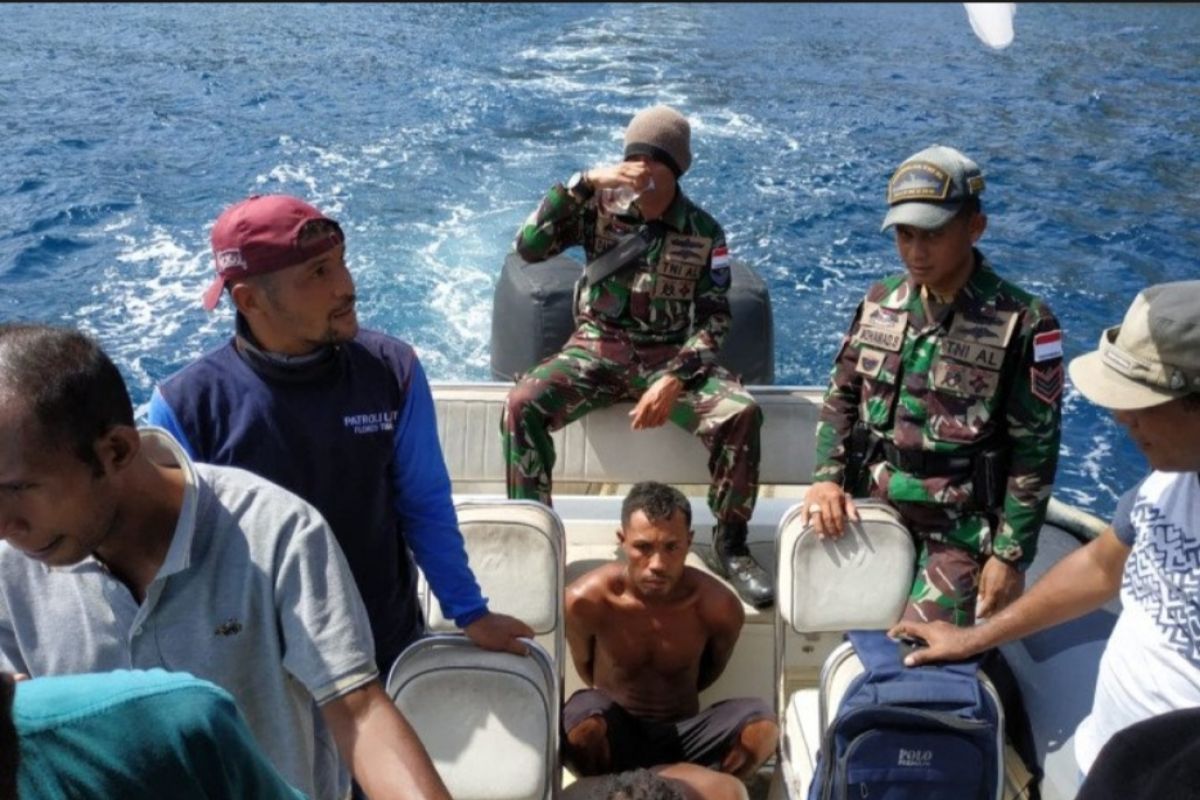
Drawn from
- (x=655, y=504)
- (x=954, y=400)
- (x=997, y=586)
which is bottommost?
(x=997, y=586)

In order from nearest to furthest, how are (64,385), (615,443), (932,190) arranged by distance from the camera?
1. (64,385)
2. (932,190)
3. (615,443)

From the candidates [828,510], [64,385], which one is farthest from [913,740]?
[64,385]

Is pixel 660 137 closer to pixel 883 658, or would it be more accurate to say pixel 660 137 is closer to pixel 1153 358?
pixel 883 658

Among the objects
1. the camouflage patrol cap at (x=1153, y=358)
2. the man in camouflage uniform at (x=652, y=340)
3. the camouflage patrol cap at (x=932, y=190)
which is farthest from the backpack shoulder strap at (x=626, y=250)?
the camouflage patrol cap at (x=1153, y=358)

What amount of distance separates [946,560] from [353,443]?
138cm

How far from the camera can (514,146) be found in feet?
27.6

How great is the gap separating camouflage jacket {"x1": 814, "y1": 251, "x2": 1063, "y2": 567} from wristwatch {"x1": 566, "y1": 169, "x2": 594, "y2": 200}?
37.3 inches

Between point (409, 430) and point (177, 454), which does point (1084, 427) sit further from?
point (177, 454)

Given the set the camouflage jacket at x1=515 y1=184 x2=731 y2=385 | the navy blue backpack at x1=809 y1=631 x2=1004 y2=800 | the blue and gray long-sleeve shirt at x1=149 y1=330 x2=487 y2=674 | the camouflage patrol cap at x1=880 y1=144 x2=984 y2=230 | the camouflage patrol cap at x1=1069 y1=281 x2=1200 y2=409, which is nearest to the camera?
the camouflage patrol cap at x1=1069 y1=281 x2=1200 y2=409

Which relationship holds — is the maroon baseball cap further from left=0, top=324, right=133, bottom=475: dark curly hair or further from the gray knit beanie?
the gray knit beanie

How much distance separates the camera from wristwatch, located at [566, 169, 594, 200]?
322 cm

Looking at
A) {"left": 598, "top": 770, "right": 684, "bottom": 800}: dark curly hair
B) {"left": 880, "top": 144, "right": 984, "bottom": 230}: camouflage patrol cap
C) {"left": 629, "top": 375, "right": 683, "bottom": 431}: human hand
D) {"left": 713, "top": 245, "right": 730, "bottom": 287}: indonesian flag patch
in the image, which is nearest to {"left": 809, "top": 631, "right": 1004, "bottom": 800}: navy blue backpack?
{"left": 598, "top": 770, "right": 684, "bottom": 800}: dark curly hair

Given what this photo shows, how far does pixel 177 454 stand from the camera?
49.6 inches

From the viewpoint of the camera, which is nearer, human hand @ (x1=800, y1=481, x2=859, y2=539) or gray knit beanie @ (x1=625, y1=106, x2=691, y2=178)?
human hand @ (x1=800, y1=481, x2=859, y2=539)
